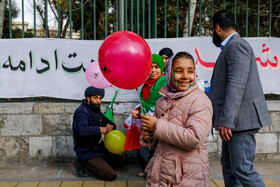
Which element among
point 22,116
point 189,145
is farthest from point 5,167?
point 189,145

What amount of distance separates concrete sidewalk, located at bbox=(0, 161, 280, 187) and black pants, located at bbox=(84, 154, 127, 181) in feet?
0.26

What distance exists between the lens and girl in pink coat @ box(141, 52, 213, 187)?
1.94 meters

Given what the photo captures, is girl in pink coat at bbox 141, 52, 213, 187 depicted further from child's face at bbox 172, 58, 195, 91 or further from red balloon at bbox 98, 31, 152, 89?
red balloon at bbox 98, 31, 152, 89

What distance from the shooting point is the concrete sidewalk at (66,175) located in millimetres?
3732

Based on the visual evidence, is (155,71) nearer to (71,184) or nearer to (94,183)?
(94,183)

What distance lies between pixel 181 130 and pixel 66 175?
8.58ft

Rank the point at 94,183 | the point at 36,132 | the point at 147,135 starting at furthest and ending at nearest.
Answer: the point at 36,132, the point at 94,183, the point at 147,135

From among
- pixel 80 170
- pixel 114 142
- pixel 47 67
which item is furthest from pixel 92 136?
pixel 47 67

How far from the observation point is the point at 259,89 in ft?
8.82

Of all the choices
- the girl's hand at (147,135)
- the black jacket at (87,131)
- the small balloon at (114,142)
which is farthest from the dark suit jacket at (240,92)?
the black jacket at (87,131)

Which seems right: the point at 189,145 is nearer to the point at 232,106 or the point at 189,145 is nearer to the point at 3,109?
the point at 232,106

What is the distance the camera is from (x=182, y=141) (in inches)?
75.6

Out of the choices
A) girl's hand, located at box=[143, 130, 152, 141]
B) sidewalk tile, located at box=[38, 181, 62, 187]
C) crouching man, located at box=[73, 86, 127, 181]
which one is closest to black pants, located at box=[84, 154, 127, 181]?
crouching man, located at box=[73, 86, 127, 181]

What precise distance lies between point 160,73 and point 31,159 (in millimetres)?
2466
